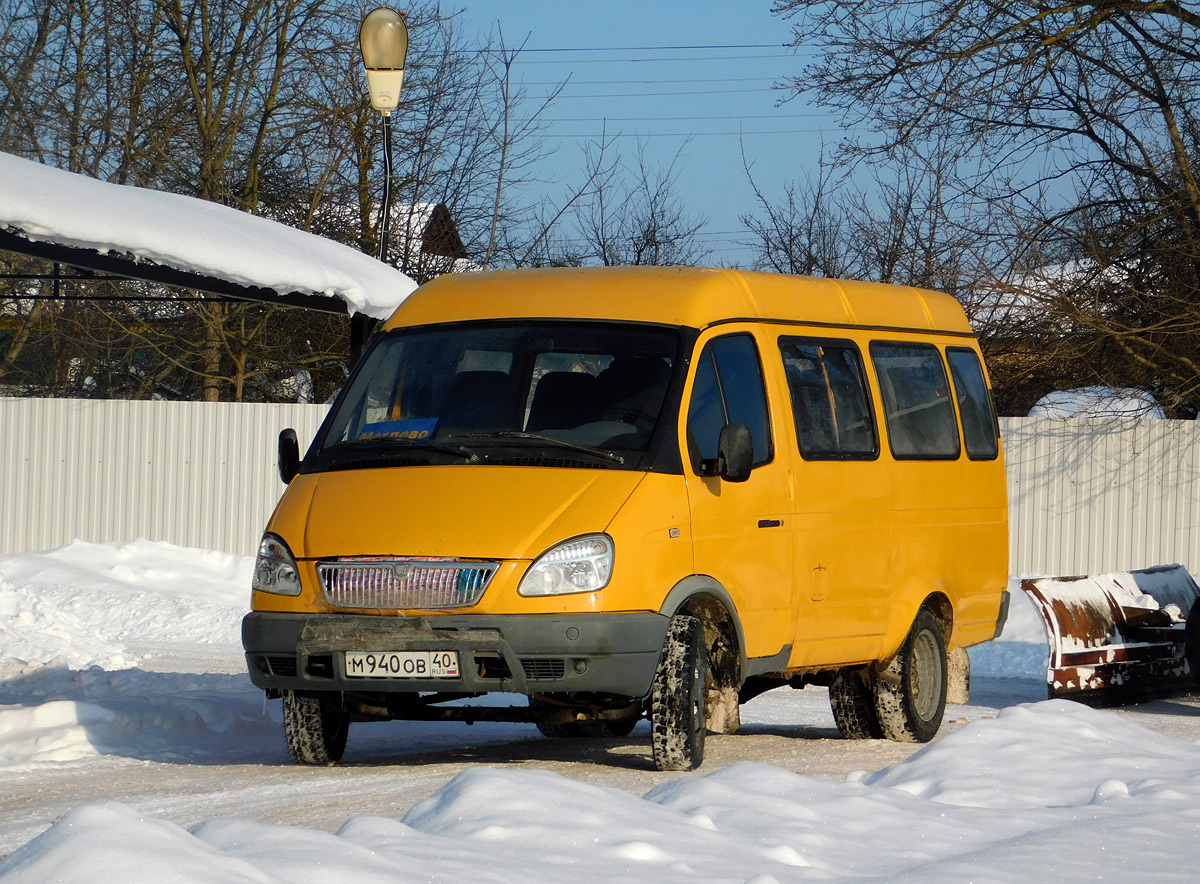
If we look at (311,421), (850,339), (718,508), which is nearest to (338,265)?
(850,339)

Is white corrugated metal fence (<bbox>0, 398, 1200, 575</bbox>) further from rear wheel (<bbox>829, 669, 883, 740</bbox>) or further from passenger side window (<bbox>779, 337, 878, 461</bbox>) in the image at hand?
passenger side window (<bbox>779, 337, 878, 461</bbox>)

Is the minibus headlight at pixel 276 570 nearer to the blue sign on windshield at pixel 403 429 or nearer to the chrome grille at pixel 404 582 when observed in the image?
the chrome grille at pixel 404 582

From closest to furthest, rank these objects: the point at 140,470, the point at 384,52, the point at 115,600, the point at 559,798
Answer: the point at 559,798, the point at 384,52, the point at 115,600, the point at 140,470

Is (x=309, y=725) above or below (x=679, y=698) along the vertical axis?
below

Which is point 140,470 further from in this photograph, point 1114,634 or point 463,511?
point 463,511

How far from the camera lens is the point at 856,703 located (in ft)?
28.9

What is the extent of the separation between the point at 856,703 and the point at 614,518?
2.74 metres

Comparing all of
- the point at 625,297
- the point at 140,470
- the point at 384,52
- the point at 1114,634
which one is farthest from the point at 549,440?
the point at 140,470

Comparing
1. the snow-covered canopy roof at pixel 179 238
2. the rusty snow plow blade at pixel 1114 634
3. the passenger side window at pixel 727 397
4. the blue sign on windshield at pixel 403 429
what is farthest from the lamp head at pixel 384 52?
the rusty snow plow blade at pixel 1114 634

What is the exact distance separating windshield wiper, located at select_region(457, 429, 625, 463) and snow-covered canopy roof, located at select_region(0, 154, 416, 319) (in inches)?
126

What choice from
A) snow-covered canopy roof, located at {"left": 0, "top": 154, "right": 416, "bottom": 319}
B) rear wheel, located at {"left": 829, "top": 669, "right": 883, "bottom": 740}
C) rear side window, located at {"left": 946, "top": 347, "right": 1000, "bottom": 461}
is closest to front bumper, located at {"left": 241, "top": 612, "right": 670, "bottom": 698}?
rear wheel, located at {"left": 829, "top": 669, "right": 883, "bottom": 740}

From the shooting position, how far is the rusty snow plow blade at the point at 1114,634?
427 inches

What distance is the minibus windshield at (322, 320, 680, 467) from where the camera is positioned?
714 centimetres

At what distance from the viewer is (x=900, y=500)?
344 inches
